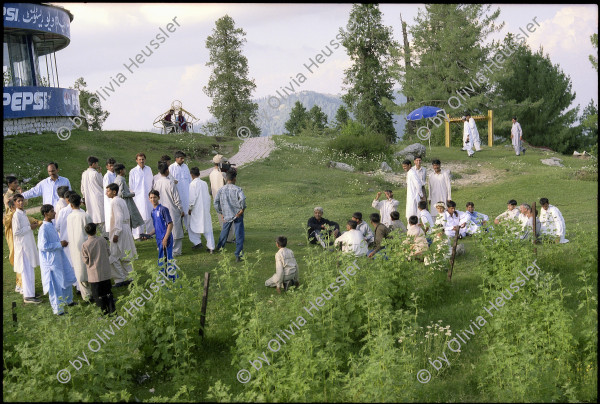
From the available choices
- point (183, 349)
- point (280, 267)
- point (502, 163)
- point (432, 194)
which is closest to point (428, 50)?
point (502, 163)

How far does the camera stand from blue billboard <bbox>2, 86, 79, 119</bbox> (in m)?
23.1

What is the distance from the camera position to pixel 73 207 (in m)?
8.95

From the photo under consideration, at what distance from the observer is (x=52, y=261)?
28.6 feet

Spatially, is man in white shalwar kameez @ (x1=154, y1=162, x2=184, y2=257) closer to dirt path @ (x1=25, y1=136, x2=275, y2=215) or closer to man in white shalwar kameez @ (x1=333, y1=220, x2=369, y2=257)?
man in white shalwar kameez @ (x1=333, y1=220, x2=369, y2=257)

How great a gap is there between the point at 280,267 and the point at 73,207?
10.6 ft

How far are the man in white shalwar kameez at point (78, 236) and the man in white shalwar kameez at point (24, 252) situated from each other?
669 millimetres

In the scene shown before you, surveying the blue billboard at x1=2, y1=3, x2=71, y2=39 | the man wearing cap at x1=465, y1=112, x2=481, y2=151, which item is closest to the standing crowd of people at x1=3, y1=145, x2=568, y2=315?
the man wearing cap at x1=465, y1=112, x2=481, y2=151

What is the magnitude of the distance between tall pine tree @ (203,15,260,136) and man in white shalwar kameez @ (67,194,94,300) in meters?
34.5

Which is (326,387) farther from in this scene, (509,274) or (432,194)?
(432,194)

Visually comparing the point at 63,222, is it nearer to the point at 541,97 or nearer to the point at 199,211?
the point at 199,211

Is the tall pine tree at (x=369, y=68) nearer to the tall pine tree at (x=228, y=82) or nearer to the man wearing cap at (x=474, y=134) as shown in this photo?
the tall pine tree at (x=228, y=82)

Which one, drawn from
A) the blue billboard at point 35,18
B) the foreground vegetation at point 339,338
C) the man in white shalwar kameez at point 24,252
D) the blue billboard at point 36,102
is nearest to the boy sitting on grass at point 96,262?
the foreground vegetation at point 339,338

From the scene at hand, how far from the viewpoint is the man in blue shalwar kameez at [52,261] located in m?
8.62

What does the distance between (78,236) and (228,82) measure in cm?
3514
